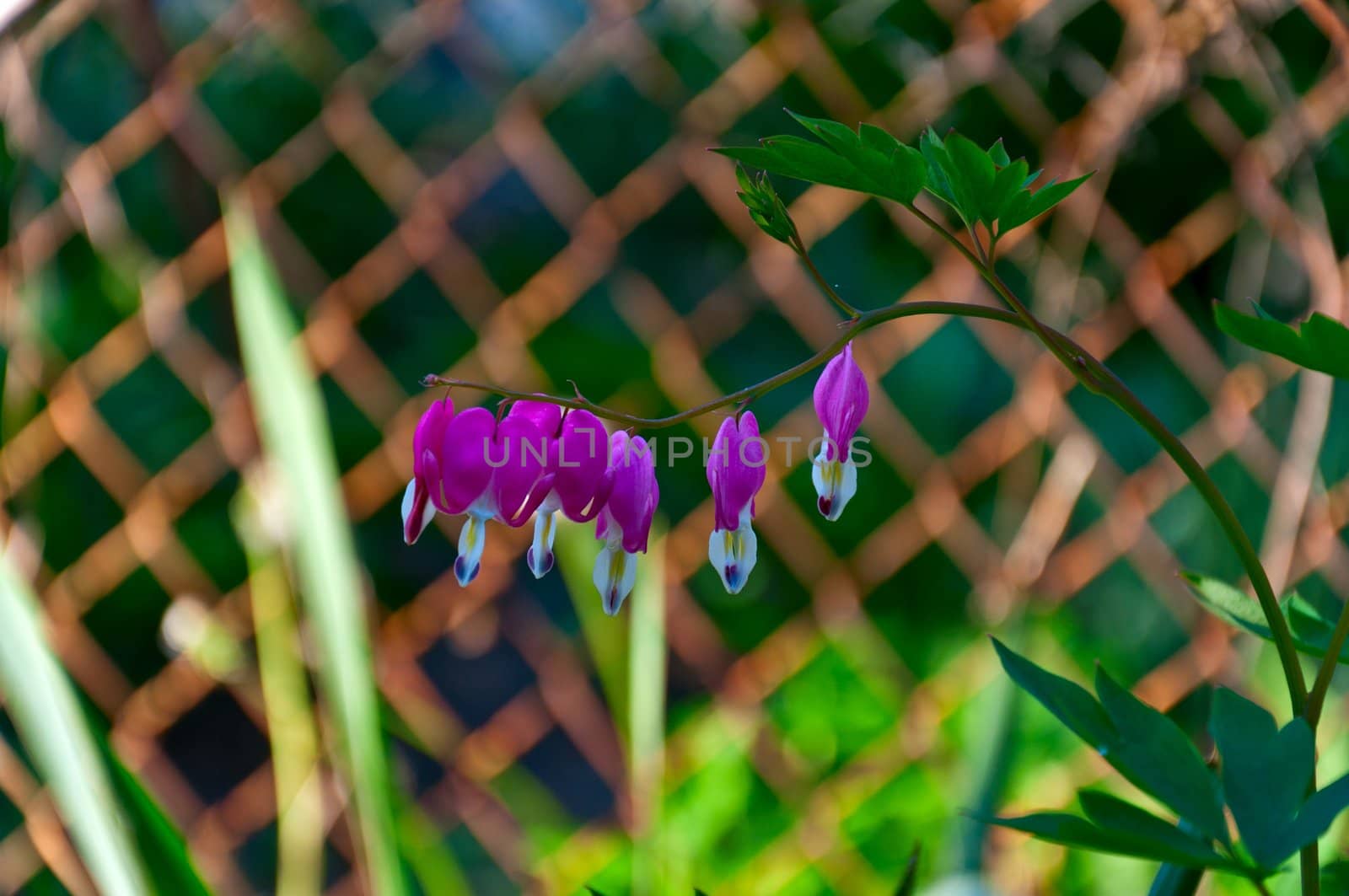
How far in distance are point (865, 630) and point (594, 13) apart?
0.70 meters

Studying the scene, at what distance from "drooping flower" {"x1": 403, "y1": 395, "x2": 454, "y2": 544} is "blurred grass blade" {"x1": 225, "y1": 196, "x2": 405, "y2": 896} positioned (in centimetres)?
38

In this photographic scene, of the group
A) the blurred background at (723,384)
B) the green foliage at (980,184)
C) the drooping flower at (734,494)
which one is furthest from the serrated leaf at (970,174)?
the blurred background at (723,384)

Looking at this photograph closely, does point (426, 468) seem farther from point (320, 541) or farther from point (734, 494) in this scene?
point (320, 541)

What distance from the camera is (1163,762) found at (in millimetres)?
334

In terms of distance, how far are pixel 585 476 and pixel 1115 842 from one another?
192 mm

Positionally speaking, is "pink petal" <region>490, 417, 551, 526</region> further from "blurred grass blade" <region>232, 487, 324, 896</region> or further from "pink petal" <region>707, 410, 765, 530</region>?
"blurred grass blade" <region>232, 487, 324, 896</region>

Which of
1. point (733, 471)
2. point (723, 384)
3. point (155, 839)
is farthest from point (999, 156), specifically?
point (723, 384)

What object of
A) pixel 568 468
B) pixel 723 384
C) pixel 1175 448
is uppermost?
pixel 568 468

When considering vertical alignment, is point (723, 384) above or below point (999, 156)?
below

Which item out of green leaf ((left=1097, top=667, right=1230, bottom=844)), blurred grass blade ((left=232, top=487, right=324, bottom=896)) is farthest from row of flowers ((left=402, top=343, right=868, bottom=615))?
blurred grass blade ((left=232, top=487, right=324, bottom=896))

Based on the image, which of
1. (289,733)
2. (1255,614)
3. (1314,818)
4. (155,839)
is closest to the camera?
(1314,818)

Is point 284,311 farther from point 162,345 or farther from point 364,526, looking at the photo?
point 364,526

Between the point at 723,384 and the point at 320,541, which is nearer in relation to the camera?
the point at 320,541

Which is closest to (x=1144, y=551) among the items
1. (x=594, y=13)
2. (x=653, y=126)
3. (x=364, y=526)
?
(x=594, y=13)
